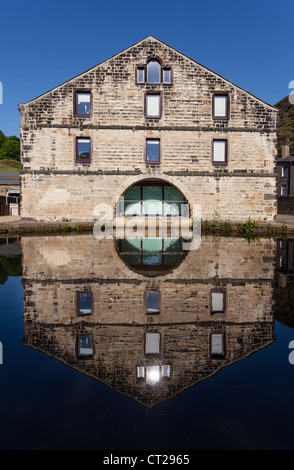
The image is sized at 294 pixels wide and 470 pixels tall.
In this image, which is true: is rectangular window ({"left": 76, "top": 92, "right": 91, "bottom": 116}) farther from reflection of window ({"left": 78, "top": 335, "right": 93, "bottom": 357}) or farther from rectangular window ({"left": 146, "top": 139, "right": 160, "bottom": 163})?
reflection of window ({"left": 78, "top": 335, "right": 93, "bottom": 357})

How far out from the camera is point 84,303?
5.28m

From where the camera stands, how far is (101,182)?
17.3 metres

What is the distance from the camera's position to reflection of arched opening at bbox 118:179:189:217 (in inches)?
795

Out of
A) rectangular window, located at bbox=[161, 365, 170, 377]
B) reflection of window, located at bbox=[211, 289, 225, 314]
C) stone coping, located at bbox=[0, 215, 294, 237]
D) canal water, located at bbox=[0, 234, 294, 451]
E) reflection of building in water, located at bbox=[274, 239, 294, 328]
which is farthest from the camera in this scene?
stone coping, located at bbox=[0, 215, 294, 237]

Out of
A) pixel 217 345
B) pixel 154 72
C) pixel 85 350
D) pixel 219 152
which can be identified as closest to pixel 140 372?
pixel 85 350

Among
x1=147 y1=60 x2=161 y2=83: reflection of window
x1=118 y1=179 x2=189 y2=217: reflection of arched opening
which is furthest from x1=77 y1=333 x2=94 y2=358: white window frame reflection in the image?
x1=118 y1=179 x2=189 y2=217: reflection of arched opening

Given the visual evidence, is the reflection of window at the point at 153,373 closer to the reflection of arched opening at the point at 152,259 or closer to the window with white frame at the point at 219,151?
the reflection of arched opening at the point at 152,259

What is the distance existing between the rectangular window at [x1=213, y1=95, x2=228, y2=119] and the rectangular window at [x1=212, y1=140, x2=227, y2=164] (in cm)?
130

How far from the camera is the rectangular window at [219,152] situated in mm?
17625

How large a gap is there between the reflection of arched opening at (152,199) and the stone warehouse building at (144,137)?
271 centimetres

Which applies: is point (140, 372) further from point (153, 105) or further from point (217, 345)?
point (153, 105)

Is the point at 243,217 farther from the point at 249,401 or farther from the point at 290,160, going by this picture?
the point at 290,160

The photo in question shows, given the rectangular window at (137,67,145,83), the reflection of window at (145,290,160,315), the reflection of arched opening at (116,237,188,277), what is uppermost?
the rectangular window at (137,67,145,83)

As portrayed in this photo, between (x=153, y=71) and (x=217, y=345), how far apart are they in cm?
1661
